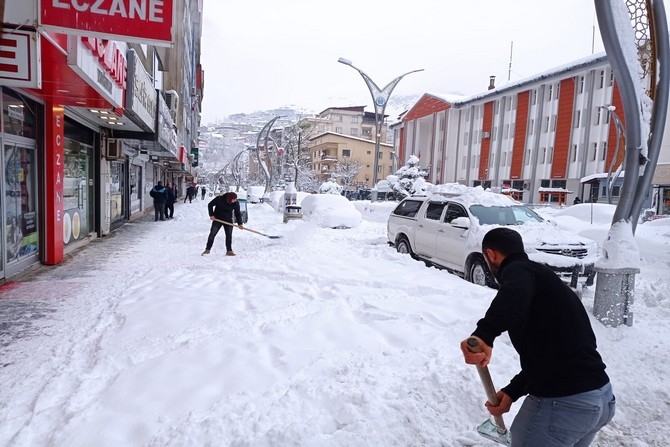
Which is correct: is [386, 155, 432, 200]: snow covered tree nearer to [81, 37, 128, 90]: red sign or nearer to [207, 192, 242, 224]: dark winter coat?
[207, 192, 242, 224]: dark winter coat

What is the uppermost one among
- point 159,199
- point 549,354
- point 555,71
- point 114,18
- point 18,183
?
point 555,71

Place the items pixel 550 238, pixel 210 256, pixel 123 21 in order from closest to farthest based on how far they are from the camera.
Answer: pixel 123 21 < pixel 550 238 < pixel 210 256

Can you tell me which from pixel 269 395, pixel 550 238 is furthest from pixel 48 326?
pixel 550 238

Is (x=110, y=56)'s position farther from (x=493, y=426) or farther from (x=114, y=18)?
(x=493, y=426)

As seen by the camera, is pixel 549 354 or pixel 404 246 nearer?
pixel 549 354

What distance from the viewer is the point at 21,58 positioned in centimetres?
457

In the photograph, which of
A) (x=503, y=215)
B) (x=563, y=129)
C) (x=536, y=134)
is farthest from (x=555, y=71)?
(x=503, y=215)

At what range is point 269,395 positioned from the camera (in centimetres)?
337

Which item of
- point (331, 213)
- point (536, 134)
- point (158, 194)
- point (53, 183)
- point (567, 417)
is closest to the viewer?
point (567, 417)

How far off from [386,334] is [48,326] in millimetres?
3797

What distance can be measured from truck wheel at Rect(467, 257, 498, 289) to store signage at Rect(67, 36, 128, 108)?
21.2ft

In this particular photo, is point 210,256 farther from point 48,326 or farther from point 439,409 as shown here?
point 439,409

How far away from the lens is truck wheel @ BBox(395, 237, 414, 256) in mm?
10367

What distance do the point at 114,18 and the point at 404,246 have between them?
7.72 meters
